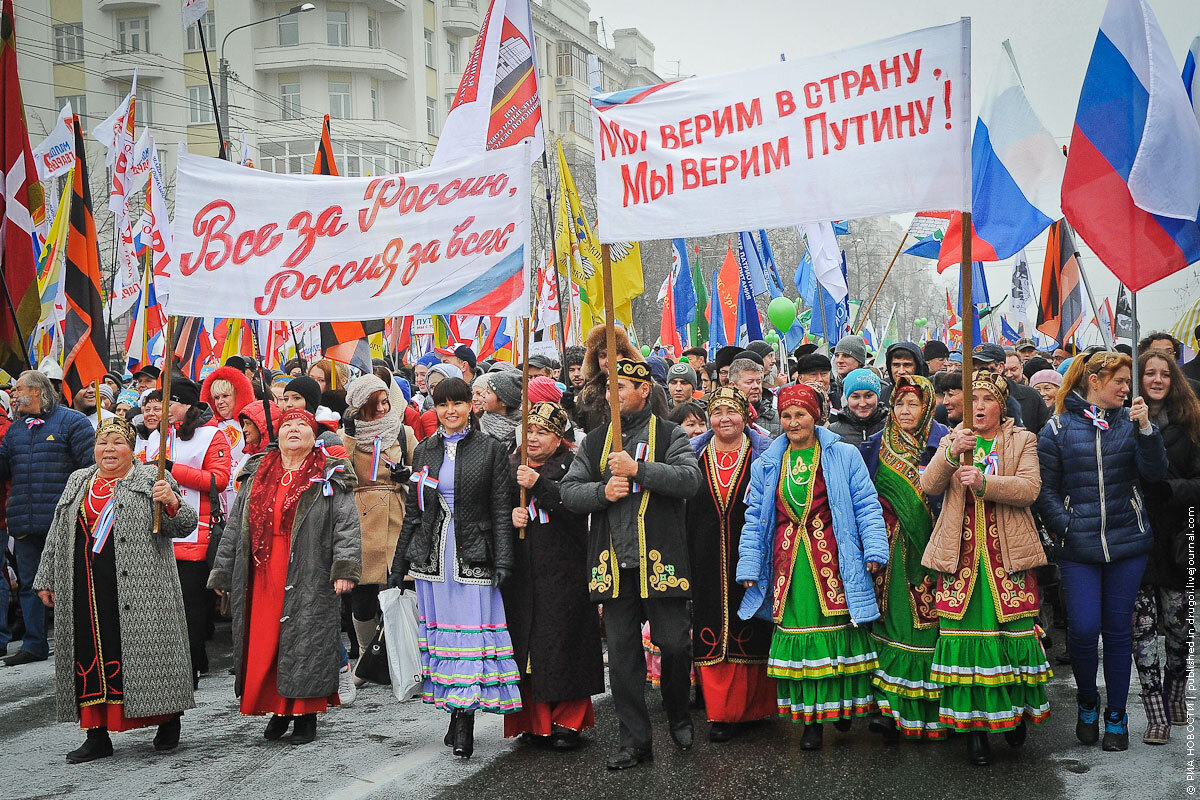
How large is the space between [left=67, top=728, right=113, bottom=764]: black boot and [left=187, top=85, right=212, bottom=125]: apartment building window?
4176cm

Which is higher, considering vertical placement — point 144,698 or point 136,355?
point 136,355

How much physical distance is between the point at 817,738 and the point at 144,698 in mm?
3489

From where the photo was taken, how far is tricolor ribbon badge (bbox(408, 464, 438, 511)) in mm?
6414

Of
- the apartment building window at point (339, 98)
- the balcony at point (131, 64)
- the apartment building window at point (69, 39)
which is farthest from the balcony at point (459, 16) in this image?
the apartment building window at point (69, 39)

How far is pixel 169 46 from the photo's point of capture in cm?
4466

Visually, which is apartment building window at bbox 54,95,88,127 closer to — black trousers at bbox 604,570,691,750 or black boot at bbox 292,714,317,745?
black boot at bbox 292,714,317,745

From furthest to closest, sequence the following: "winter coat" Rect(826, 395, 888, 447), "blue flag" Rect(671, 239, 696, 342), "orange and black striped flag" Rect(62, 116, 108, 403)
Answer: "blue flag" Rect(671, 239, 696, 342)
"orange and black striped flag" Rect(62, 116, 108, 403)
"winter coat" Rect(826, 395, 888, 447)

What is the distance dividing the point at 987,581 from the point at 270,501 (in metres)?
3.78

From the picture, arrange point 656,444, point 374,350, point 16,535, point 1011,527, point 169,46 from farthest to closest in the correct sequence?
point 169,46 → point 374,350 → point 16,535 → point 656,444 → point 1011,527

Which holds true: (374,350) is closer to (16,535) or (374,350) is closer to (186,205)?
(16,535)

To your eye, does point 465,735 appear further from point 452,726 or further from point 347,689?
point 347,689

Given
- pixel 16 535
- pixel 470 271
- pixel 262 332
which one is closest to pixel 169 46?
pixel 262 332

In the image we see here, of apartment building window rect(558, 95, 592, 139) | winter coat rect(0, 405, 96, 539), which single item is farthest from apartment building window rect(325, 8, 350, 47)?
winter coat rect(0, 405, 96, 539)

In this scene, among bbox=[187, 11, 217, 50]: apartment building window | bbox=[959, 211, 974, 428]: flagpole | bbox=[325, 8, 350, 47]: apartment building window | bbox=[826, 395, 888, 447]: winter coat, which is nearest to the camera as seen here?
bbox=[959, 211, 974, 428]: flagpole
